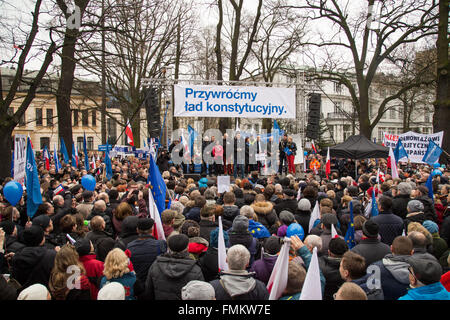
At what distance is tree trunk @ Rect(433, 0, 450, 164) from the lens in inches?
620

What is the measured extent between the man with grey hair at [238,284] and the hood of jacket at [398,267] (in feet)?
4.41

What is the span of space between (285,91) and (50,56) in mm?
8119

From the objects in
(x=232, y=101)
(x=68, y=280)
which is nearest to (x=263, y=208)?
(x=68, y=280)

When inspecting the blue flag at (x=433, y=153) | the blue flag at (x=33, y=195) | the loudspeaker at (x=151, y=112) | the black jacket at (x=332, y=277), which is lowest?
the black jacket at (x=332, y=277)

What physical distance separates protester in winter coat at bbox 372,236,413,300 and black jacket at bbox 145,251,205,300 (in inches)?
68.6

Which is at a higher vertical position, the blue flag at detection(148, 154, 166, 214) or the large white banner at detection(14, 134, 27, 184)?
the large white banner at detection(14, 134, 27, 184)

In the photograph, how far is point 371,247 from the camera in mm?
4012

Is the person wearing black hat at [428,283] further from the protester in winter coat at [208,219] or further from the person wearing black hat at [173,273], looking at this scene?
the protester in winter coat at [208,219]

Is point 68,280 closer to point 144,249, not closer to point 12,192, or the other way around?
point 144,249

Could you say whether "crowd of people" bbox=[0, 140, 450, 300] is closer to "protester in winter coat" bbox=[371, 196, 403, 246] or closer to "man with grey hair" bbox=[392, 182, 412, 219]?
"protester in winter coat" bbox=[371, 196, 403, 246]

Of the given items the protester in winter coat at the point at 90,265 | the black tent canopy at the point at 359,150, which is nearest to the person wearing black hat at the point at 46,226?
the protester in winter coat at the point at 90,265

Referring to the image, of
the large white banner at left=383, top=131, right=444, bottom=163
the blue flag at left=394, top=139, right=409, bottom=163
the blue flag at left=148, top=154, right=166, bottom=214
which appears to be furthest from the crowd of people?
the large white banner at left=383, top=131, right=444, bottom=163

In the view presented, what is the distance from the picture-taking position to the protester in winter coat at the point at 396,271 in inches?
136
